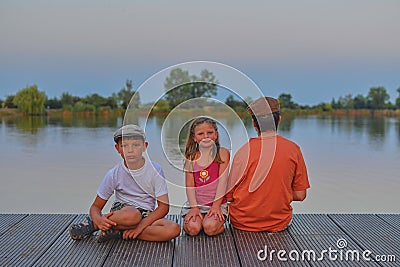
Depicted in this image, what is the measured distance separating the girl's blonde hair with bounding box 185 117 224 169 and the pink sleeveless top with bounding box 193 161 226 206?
45 mm

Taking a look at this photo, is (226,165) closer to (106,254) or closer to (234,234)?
(234,234)

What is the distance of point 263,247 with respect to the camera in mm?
2832

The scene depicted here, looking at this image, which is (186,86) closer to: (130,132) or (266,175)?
(130,132)

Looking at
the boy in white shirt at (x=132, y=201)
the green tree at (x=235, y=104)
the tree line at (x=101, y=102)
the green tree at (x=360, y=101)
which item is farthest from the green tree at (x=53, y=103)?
the green tree at (x=235, y=104)

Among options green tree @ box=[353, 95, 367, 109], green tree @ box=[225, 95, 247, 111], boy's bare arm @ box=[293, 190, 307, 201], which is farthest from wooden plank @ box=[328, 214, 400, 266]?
green tree @ box=[353, 95, 367, 109]

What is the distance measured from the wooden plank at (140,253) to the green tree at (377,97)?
1854 cm

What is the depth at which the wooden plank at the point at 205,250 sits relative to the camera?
2.62 m

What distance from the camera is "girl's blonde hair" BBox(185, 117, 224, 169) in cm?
314

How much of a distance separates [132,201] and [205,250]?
60cm

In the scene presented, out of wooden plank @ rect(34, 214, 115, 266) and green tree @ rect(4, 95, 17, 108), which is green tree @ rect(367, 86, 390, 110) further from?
wooden plank @ rect(34, 214, 115, 266)

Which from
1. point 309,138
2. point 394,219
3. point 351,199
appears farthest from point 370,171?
point 309,138

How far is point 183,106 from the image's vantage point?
319cm

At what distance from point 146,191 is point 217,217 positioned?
487 millimetres

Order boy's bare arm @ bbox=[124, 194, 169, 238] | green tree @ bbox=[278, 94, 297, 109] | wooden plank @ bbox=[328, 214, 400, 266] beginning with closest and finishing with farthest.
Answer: wooden plank @ bbox=[328, 214, 400, 266]
boy's bare arm @ bbox=[124, 194, 169, 238]
green tree @ bbox=[278, 94, 297, 109]
